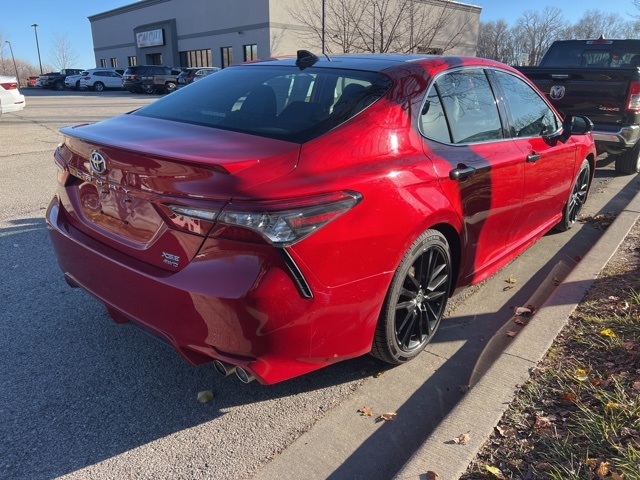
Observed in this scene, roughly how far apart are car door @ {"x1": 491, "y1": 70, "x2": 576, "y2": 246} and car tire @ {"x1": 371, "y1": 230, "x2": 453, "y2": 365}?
3.40 feet

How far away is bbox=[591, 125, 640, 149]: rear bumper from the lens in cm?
747

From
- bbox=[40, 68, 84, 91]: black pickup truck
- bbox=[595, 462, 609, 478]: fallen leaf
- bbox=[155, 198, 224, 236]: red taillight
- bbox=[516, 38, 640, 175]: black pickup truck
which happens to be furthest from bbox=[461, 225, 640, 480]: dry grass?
bbox=[40, 68, 84, 91]: black pickup truck

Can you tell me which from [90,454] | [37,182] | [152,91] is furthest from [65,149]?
[152,91]

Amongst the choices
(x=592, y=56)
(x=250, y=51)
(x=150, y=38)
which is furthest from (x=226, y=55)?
(x=592, y=56)

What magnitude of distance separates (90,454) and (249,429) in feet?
2.41

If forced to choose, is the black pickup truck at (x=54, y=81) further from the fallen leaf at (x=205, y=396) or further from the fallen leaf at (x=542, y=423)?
the fallen leaf at (x=542, y=423)

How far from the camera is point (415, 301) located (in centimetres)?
295

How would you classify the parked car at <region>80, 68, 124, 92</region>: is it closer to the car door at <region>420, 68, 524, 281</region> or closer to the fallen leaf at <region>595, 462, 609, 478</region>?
Answer: the car door at <region>420, 68, 524, 281</region>

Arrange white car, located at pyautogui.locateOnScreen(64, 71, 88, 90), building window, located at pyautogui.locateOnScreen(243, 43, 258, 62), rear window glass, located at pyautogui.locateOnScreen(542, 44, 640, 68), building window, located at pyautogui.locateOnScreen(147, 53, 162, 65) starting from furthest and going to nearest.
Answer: building window, located at pyautogui.locateOnScreen(147, 53, 162, 65) → white car, located at pyautogui.locateOnScreen(64, 71, 88, 90) → building window, located at pyautogui.locateOnScreen(243, 43, 258, 62) → rear window glass, located at pyautogui.locateOnScreen(542, 44, 640, 68)

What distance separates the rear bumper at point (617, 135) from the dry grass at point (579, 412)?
16.2 ft

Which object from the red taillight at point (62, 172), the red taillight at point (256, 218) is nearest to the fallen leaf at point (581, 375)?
the red taillight at point (256, 218)

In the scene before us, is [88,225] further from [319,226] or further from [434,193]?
[434,193]

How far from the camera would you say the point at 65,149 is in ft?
9.42

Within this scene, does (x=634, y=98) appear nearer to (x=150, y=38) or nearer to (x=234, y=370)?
(x=234, y=370)
